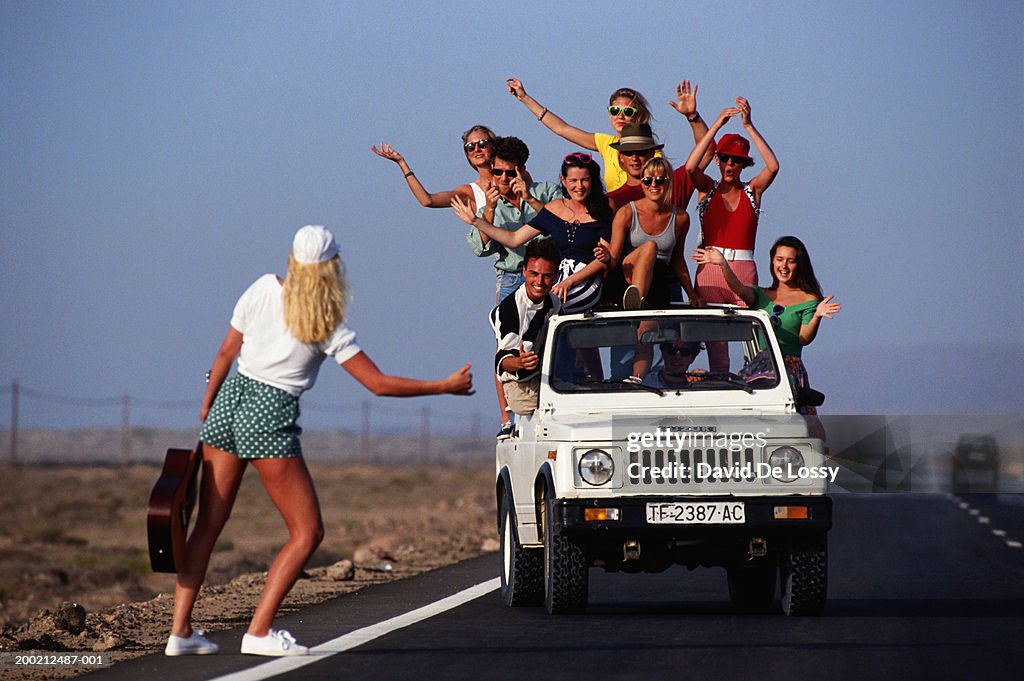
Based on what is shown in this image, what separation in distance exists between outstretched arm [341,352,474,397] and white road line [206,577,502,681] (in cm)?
150

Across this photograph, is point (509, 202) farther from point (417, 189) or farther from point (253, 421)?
point (253, 421)

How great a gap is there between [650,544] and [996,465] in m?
28.7

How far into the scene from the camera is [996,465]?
38.9 meters

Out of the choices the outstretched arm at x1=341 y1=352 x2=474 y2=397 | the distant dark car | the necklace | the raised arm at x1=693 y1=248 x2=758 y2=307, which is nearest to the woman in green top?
the raised arm at x1=693 y1=248 x2=758 y2=307

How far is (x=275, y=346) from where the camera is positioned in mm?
9375

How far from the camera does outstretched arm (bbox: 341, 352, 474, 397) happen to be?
894 centimetres

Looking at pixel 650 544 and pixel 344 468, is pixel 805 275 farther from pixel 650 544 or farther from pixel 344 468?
pixel 344 468

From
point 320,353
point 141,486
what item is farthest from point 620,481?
point 141,486

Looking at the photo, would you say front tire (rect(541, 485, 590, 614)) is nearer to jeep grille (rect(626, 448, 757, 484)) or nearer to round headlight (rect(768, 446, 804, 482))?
jeep grille (rect(626, 448, 757, 484))

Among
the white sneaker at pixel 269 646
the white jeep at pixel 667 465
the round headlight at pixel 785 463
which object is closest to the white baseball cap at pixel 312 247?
the white sneaker at pixel 269 646

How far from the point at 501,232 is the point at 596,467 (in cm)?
302

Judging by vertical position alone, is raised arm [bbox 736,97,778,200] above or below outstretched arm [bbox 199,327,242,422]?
above

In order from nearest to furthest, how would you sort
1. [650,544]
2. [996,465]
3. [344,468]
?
[650,544] → [996,465] → [344,468]

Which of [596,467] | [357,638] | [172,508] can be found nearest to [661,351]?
[596,467]
